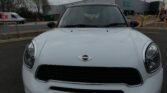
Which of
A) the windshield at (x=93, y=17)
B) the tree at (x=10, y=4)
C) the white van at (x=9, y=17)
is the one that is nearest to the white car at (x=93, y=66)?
the windshield at (x=93, y=17)

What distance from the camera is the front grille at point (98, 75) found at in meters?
2.71

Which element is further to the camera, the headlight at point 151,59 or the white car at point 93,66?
the headlight at point 151,59

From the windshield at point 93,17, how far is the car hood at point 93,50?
0.94 m

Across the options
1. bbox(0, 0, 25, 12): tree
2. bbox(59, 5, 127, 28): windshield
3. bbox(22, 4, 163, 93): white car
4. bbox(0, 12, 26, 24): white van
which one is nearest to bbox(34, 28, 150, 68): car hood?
bbox(22, 4, 163, 93): white car

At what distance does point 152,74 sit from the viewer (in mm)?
2834

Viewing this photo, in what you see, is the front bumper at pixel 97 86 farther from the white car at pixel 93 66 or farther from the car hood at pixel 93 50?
the car hood at pixel 93 50

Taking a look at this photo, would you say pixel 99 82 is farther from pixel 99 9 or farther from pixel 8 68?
pixel 8 68

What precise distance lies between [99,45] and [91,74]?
38 cm

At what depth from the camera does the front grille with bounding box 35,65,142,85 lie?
2.71 meters

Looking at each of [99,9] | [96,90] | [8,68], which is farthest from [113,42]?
[8,68]

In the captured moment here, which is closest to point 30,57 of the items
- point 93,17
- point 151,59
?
point 151,59

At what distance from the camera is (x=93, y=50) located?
2842 mm

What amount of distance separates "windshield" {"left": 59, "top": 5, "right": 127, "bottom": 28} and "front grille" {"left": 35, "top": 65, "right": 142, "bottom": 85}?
5.08ft

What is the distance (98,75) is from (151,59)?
62 centimetres
